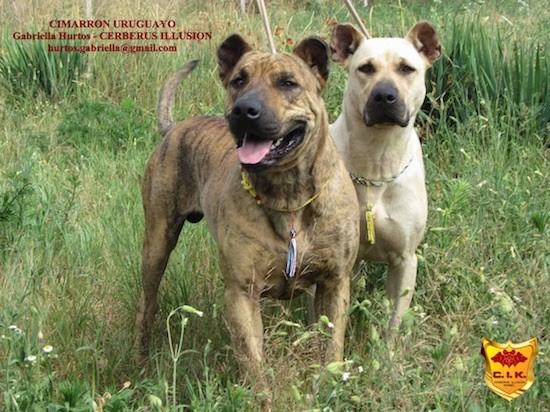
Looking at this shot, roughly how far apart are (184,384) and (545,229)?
192cm

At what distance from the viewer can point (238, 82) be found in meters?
3.70

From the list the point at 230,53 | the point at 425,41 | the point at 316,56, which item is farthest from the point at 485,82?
the point at 230,53

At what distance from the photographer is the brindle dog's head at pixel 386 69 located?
409cm

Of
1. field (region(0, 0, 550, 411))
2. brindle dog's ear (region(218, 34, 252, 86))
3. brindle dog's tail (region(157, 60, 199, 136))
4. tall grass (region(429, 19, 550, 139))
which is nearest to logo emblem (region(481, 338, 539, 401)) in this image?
field (region(0, 0, 550, 411))

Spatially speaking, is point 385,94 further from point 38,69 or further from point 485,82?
point 38,69

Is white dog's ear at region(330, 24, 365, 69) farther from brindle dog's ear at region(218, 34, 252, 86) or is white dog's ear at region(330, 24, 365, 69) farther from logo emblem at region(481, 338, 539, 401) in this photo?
logo emblem at region(481, 338, 539, 401)

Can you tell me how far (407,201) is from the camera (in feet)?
14.1

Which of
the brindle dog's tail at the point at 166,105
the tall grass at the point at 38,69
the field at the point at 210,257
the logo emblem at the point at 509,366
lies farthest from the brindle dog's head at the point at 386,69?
the tall grass at the point at 38,69

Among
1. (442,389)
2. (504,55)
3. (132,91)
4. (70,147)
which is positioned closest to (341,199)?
(442,389)

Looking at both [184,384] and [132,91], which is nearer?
[184,384]

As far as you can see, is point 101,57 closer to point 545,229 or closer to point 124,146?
point 124,146

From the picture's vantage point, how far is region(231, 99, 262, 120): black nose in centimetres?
336

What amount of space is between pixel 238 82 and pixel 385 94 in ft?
2.44

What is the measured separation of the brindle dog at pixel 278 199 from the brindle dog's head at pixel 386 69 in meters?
0.38
